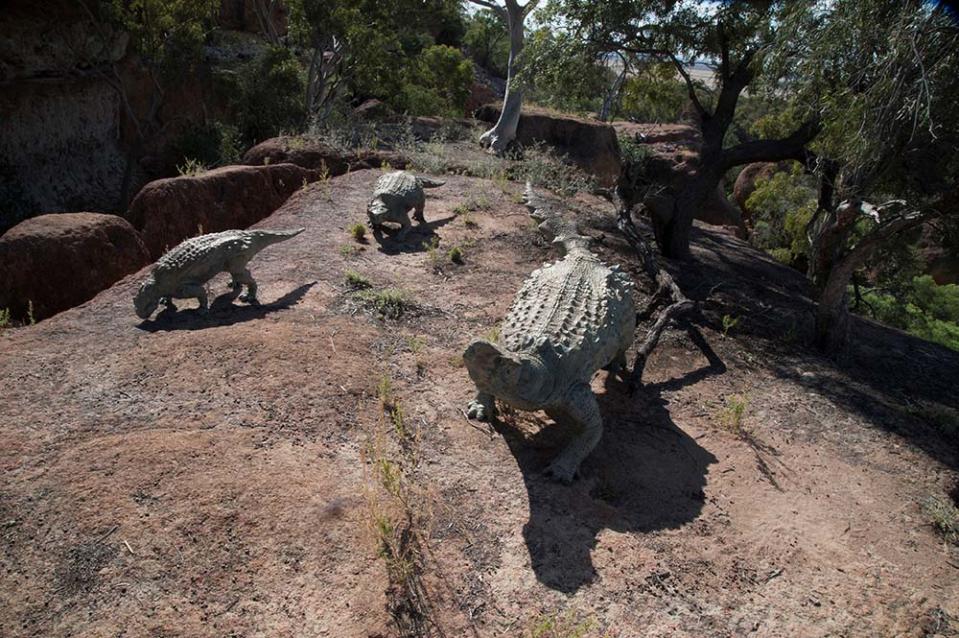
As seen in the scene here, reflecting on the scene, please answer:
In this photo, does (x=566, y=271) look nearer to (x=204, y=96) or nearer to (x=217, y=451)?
(x=217, y=451)

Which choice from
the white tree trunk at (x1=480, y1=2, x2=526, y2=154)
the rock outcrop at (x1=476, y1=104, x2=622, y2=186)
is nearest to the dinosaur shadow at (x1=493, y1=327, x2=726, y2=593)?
the white tree trunk at (x1=480, y1=2, x2=526, y2=154)

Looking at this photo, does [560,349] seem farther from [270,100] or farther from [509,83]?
[270,100]

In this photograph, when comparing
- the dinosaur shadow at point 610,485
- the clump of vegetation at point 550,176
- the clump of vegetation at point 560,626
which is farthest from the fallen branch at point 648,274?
the clump of vegetation at point 550,176

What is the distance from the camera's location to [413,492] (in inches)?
159

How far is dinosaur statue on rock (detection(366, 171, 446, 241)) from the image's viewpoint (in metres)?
8.49

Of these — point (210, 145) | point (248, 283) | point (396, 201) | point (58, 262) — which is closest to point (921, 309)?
point (396, 201)

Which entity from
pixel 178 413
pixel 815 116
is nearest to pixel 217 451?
pixel 178 413

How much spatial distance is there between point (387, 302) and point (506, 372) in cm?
275

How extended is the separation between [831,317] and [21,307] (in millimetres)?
9306

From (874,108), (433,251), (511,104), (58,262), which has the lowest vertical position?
(58,262)

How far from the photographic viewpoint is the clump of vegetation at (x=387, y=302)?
6387mm

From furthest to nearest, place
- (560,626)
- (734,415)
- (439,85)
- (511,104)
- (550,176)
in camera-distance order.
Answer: (439,85) < (511,104) < (550,176) < (734,415) < (560,626)

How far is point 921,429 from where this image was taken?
18.9 ft

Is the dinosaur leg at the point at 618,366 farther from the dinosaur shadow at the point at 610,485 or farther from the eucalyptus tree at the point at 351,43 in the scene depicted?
the eucalyptus tree at the point at 351,43
